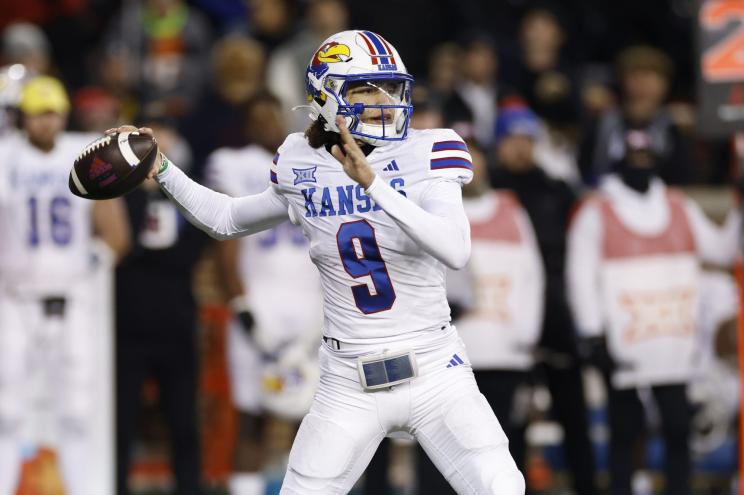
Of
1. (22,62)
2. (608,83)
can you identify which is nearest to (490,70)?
(608,83)

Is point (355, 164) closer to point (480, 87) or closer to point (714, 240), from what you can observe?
point (714, 240)

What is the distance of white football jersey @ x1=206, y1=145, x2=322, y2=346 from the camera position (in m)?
8.22

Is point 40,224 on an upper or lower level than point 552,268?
upper

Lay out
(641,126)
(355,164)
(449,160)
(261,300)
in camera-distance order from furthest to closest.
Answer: (641,126) → (261,300) → (449,160) → (355,164)

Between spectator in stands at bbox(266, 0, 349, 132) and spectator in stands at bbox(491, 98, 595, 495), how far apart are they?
1938 mm

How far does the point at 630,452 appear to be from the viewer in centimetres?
793

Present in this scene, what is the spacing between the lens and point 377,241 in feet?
16.9

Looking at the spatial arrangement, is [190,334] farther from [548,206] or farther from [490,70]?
[490,70]

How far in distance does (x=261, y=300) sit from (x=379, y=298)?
3.12 meters

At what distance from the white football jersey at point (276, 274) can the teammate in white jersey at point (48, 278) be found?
703 millimetres

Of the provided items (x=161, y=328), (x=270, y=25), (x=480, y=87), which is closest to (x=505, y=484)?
(x=161, y=328)

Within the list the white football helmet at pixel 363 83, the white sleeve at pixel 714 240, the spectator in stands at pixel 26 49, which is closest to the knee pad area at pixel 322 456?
the white football helmet at pixel 363 83

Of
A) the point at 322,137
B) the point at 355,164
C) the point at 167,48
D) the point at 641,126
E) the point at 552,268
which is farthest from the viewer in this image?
the point at 167,48

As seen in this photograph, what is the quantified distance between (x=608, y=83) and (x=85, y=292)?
4423 mm
